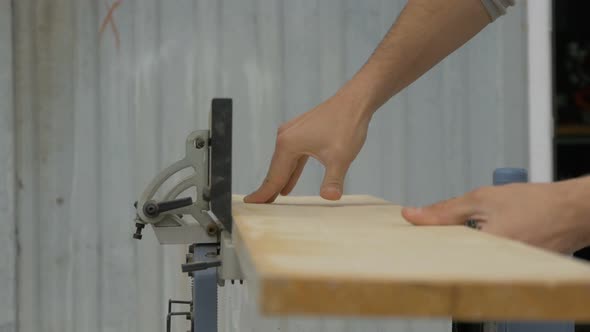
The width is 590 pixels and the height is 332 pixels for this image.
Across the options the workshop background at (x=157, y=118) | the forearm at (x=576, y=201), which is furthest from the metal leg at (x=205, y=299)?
the workshop background at (x=157, y=118)

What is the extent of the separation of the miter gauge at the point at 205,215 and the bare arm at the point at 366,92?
7.5 inches

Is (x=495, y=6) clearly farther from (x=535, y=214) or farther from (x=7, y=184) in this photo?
(x=7, y=184)

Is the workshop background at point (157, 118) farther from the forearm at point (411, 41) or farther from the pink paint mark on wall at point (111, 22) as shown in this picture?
the forearm at point (411, 41)

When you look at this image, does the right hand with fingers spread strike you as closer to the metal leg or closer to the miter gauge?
the miter gauge

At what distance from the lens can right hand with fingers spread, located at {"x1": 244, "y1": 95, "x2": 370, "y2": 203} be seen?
6.27 feet

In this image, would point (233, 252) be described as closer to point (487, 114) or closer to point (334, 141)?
point (334, 141)

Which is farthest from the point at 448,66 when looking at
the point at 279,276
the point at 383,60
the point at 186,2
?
the point at 279,276

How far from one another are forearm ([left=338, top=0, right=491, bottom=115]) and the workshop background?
128cm

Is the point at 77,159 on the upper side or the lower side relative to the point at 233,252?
upper

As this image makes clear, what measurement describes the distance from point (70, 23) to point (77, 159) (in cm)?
56

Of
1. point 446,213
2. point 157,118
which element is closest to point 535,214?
point 446,213

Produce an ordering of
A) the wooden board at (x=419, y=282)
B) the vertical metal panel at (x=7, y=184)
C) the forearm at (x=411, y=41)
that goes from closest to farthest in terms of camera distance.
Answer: the wooden board at (x=419, y=282) < the forearm at (x=411, y=41) < the vertical metal panel at (x=7, y=184)

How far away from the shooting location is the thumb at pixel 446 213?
51.0 inches

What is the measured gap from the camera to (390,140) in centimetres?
337
